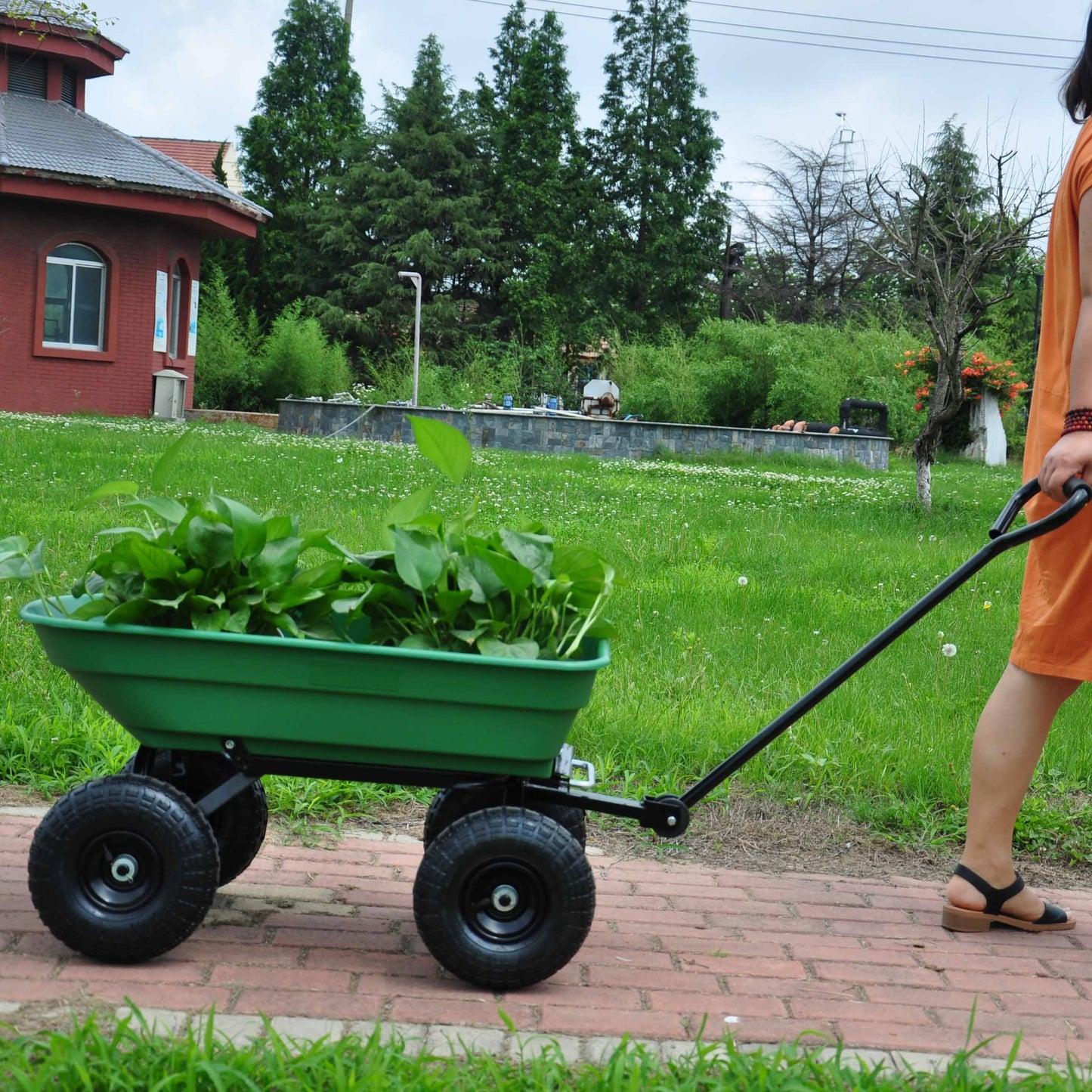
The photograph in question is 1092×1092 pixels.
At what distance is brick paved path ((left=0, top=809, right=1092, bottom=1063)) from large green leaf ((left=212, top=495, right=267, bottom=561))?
0.78 m

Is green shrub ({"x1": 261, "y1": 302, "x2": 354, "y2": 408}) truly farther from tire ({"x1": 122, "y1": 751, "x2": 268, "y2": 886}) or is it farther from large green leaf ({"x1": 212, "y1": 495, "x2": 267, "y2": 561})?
large green leaf ({"x1": 212, "y1": 495, "x2": 267, "y2": 561})

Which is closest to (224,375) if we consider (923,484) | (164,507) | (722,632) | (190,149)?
(190,149)

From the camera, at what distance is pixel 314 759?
243 cm

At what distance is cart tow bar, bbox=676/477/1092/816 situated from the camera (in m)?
2.50

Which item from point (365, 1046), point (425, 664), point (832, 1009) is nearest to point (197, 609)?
point (425, 664)

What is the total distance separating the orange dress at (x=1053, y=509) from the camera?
2795 mm

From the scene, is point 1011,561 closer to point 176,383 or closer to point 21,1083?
point 21,1083

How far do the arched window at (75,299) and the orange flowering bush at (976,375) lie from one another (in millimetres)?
13641

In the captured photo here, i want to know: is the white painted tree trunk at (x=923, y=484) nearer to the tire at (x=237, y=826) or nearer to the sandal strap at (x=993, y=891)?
the sandal strap at (x=993, y=891)

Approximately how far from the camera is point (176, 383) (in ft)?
72.5

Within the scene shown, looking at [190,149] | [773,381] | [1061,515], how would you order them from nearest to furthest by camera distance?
[1061,515] → [773,381] → [190,149]

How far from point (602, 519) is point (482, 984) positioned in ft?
20.9

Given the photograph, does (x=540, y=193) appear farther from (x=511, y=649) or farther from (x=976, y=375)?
(x=511, y=649)

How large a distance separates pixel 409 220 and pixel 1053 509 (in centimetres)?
3591
